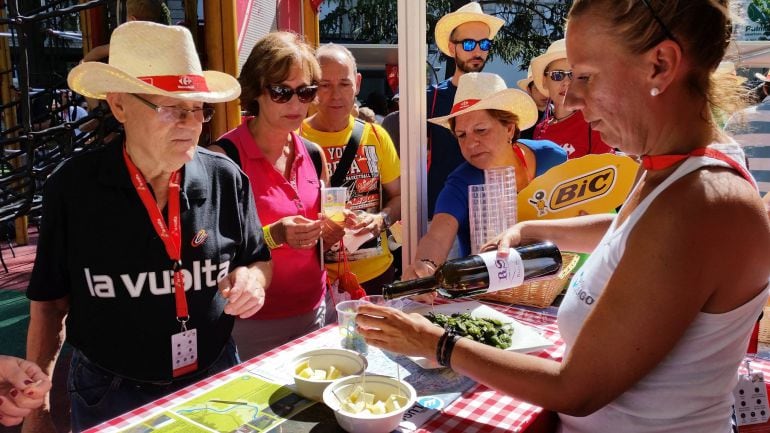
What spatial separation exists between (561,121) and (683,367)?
3002mm

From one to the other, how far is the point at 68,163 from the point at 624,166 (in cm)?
218

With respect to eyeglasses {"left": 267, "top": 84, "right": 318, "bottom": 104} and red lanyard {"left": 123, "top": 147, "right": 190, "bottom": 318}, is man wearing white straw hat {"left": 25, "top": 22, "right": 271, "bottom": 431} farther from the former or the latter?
eyeglasses {"left": 267, "top": 84, "right": 318, "bottom": 104}

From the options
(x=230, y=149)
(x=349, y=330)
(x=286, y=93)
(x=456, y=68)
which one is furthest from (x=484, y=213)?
(x=456, y=68)

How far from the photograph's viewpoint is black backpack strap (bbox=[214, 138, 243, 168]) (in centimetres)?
275

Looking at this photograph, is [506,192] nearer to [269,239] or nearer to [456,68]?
[269,239]

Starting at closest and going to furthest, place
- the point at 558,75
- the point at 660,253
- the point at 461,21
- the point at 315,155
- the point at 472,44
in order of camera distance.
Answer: the point at 660,253, the point at 315,155, the point at 558,75, the point at 472,44, the point at 461,21

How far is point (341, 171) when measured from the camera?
344 cm

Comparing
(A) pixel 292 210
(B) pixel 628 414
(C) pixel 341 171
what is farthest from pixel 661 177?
(C) pixel 341 171

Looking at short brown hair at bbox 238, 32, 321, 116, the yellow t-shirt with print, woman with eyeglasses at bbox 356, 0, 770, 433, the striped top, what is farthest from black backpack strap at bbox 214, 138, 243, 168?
the striped top

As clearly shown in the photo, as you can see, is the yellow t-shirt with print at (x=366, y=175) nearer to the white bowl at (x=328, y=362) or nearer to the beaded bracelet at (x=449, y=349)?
the white bowl at (x=328, y=362)

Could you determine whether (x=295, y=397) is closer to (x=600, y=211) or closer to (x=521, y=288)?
(x=521, y=288)

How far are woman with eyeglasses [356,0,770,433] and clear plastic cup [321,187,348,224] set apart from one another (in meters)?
1.31

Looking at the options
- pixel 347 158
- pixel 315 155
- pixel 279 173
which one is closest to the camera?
pixel 279 173

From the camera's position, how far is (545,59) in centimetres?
441
